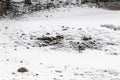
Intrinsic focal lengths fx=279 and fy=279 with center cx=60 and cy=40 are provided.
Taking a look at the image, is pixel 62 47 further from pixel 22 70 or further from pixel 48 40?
pixel 22 70

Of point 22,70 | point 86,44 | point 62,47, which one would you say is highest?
point 86,44

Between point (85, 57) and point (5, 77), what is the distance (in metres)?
3.97

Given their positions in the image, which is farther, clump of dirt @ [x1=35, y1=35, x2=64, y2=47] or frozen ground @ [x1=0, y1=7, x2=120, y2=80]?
clump of dirt @ [x1=35, y1=35, x2=64, y2=47]

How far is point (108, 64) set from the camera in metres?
12.1

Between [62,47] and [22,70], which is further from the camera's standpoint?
[62,47]

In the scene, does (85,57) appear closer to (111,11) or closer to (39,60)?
(39,60)

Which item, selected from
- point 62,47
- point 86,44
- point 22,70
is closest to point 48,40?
point 62,47

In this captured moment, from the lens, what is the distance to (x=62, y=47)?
14500 mm

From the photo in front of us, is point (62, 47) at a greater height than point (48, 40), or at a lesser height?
lesser

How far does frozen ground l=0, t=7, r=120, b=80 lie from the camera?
1159 cm

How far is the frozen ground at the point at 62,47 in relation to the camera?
11594mm

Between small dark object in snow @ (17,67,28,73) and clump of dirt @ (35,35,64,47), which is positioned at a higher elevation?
clump of dirt @ (35,35,64,47)

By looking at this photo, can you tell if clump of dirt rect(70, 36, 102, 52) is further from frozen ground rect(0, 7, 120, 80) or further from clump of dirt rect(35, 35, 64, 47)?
clump of dirt rect(35, 35, 64, 47)

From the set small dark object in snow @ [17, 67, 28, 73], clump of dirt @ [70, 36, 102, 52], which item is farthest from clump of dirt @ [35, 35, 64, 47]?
small dark object in snow @ [17, 67, 28, 73]
